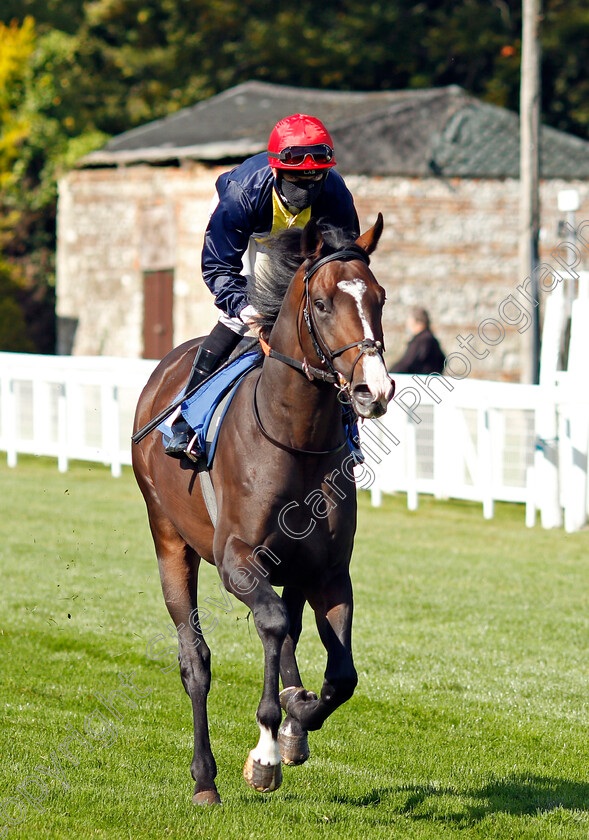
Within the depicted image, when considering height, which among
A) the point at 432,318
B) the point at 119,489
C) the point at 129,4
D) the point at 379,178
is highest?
the point at 129,4

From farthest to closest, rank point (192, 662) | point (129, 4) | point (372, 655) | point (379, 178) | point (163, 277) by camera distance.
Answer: point (129, 4)
point (163, 277)
point (379, 178)
point (372, 655)
point (192, 662)

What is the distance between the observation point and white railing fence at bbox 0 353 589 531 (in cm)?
1113

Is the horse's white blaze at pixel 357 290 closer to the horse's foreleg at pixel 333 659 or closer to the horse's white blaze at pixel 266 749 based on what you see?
the horse's foreleg at pixel 333 659

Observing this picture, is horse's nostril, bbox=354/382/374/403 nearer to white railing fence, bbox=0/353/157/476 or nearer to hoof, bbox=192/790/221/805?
hoof, bbox=192/790/221/805

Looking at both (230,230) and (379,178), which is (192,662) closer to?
(230,230)

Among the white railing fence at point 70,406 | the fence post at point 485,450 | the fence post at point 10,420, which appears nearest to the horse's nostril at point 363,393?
the fence post at point 485,450

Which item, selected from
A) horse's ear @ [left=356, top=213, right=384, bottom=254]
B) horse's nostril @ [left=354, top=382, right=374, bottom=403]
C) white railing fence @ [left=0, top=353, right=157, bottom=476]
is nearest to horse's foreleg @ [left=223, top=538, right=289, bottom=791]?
horse's nostril @ [left=354, top=382, right=374, bottom=403]

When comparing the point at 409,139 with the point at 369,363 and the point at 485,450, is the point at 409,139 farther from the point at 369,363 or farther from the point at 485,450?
the point at 369,363

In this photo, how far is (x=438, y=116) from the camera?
73.0ft

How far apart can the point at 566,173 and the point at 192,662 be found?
19315 mm

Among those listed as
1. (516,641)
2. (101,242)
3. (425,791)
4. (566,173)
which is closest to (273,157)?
(425,791)

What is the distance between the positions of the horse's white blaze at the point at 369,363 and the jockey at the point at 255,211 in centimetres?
59

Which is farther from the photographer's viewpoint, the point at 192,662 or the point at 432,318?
the point at 432,318

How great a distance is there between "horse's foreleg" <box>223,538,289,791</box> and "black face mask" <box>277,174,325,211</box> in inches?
53.8
